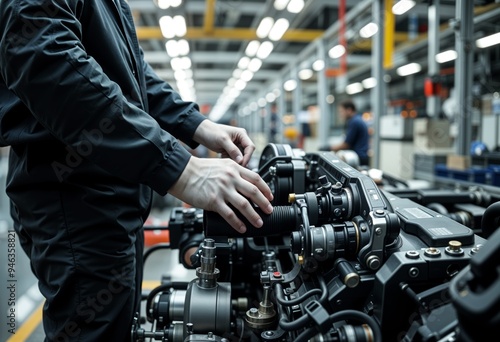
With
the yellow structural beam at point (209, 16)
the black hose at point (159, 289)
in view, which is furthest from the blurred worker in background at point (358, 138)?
the black hose at point (159, 289)

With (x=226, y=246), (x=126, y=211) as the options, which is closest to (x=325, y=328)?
(x=226, y=246)

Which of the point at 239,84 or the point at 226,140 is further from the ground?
the point at 239,84

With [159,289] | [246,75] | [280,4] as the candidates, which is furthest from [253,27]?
[159,289]

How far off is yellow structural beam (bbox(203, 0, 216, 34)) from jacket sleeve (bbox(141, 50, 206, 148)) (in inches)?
206

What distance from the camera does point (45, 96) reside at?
80 centimetres

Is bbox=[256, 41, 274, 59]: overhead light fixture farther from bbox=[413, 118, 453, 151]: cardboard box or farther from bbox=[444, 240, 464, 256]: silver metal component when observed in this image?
bbox=[444, 240, 464, 256]: silver metal component

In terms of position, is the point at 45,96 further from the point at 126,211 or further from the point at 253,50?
the point at 253,50

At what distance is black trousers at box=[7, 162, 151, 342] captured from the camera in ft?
3.17

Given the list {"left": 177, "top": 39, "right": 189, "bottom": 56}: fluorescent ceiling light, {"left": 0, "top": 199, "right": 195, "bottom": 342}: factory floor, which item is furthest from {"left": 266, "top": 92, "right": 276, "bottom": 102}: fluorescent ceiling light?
{"left": 0, "top": 199, "right": 195, "bottom": 342}: factory floor

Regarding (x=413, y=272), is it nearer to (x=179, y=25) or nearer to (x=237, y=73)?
(x=179, y=25)

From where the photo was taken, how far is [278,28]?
6.65m

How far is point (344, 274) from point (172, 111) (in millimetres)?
873

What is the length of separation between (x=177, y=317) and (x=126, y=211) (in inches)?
14.1

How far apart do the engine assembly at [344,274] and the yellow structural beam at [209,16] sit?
5710 millimetres
